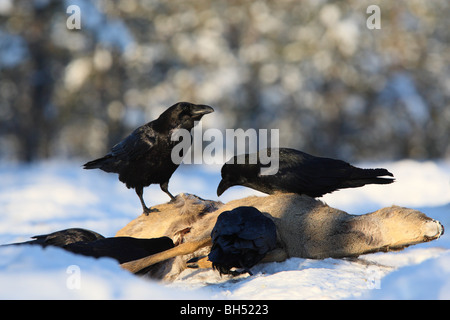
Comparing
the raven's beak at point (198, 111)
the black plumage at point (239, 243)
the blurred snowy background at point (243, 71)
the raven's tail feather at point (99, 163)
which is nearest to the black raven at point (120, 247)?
the black plumage at point (239, 243)

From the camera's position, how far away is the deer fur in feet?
11.1

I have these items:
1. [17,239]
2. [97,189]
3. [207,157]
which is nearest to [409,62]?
[207,157]

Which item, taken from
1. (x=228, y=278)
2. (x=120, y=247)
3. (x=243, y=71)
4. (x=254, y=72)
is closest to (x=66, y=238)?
(x=120, y=247)

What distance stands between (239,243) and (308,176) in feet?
3.93

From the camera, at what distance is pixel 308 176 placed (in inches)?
168

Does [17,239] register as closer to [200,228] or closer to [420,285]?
[200,228]

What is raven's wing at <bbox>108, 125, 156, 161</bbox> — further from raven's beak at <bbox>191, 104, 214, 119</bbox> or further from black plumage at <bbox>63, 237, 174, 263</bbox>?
black plumage at <bbox>63, 237, 174, 263</bbox>

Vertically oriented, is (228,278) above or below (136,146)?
below

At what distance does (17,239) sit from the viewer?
16.5ft

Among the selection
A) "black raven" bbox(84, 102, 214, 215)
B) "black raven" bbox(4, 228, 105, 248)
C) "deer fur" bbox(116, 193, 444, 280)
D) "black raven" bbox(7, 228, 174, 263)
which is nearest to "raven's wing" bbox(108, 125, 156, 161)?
"black raven" bbox(84, 102, 214, 215)

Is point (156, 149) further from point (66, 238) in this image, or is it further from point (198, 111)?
point (66, 238)

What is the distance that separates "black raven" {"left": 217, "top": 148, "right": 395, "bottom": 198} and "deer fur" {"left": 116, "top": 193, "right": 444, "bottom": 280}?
0.27 metres

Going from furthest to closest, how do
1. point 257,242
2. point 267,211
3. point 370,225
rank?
point 267,211 → point 370,225 → point 257,242
